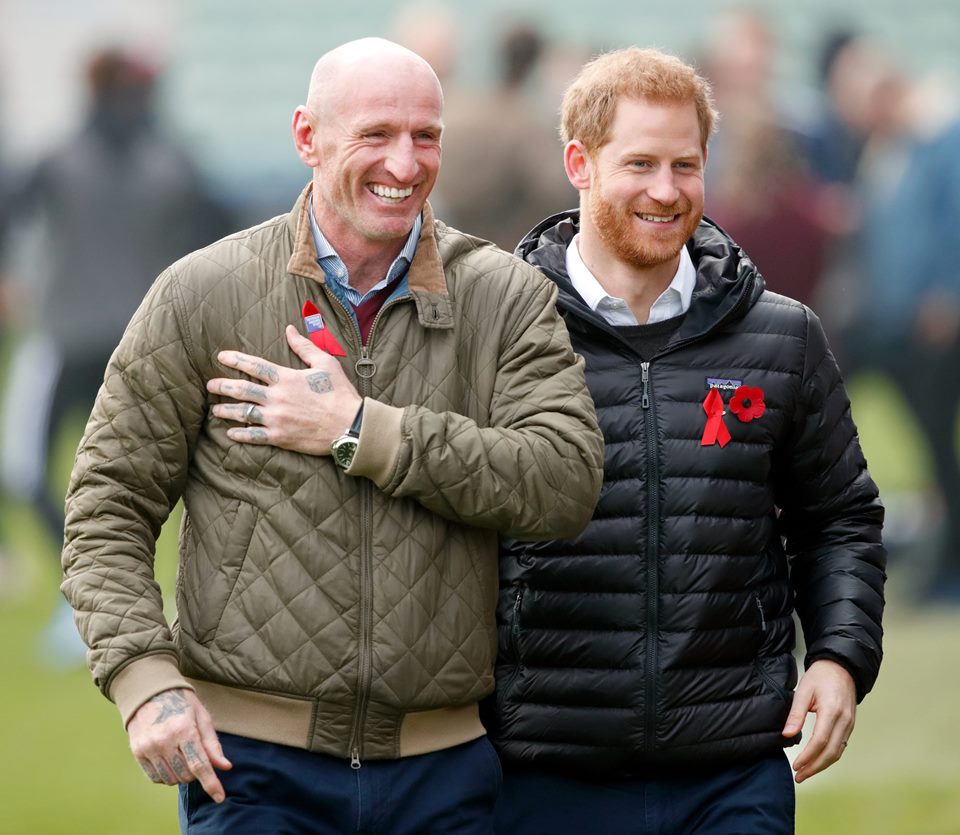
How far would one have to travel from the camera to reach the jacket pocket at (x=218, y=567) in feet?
8.18

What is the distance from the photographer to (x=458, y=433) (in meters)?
2.45

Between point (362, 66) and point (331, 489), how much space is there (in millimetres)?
588

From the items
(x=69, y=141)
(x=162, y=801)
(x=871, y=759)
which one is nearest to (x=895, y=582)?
(x=871, y=759)

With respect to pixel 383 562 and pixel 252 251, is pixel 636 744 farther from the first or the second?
pixel 252 251

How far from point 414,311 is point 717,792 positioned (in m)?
0.91

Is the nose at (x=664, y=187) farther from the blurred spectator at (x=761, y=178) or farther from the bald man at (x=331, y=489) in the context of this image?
the blurred spectator at (x=761, y=178)

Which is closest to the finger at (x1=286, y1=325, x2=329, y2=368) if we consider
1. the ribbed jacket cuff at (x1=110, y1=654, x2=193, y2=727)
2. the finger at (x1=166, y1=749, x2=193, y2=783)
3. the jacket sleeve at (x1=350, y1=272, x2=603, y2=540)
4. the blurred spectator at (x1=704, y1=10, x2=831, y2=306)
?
the jacket sleeve at (x1=350, y1=272, x2=603, y2=540)

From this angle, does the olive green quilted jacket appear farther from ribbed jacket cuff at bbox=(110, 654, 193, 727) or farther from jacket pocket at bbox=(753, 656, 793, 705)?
jacket pocket at bbox=(753, 656, 793, 705)

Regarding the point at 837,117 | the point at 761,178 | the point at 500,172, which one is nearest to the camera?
the point at 500,172

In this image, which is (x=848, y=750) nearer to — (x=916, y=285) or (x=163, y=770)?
(x=916, y=285)

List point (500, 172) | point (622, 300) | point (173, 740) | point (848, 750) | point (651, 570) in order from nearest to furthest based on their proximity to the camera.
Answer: point (173, 740), point (651, 570), point (622, 300), point (848, 750), point (500, 172)

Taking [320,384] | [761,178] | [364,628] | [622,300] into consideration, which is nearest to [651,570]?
[622,300]

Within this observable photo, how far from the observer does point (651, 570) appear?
110 inches

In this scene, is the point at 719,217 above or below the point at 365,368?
above
